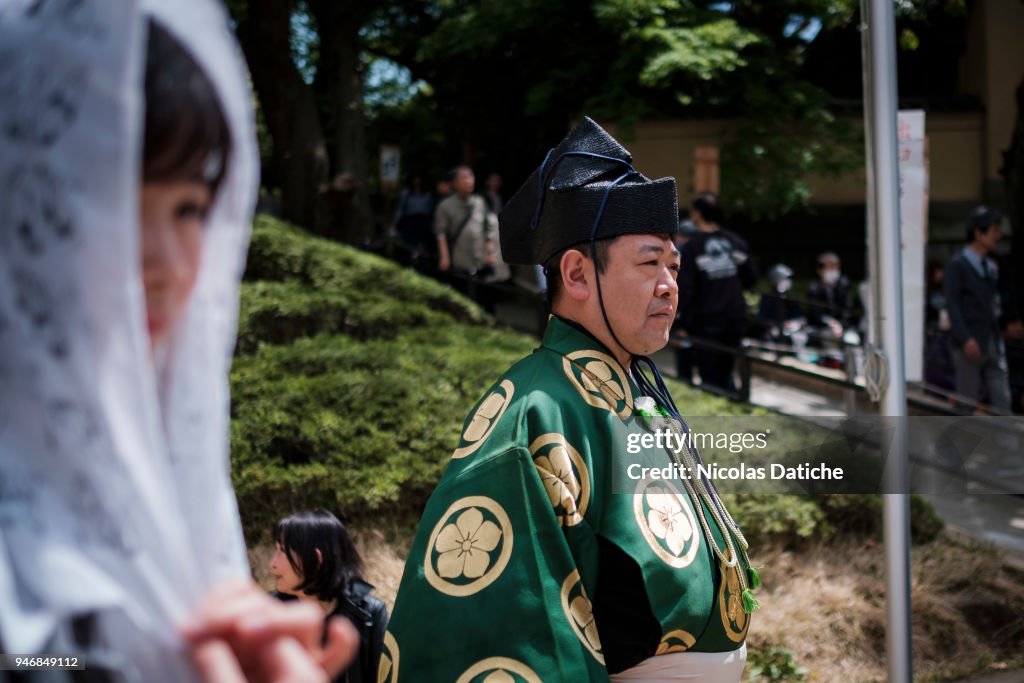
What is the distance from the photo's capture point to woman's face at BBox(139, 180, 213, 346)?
1032mm

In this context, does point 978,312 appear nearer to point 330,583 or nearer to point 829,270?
point 829,270

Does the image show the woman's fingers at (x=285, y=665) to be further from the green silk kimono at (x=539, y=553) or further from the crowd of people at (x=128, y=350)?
the green silk kimono at (x=539, y=553)

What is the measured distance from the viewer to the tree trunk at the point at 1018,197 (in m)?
11.4

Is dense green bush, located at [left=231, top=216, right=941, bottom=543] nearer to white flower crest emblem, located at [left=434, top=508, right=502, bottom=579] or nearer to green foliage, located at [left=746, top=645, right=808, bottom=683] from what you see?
green foliage, located at [left=746, top=645, right=808, bottom=683]

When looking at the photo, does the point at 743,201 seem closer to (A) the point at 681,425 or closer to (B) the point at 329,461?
(B) the point at 329,461

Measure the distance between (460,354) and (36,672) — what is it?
6230 mm

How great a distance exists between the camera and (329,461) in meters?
→ 5.78

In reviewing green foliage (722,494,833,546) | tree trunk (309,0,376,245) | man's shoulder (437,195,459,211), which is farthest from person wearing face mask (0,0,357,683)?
tree trunk (309,0,376,245)

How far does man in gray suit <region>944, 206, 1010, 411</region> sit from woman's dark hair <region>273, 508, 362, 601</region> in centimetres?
574

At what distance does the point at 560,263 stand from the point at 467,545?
74 cm

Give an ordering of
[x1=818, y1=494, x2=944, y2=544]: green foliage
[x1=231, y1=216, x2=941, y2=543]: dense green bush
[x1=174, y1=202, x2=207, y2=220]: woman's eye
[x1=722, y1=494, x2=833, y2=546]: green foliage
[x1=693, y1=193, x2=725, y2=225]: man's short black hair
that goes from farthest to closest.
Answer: [x1=693, y1=193, x2=725, y2=225]: man's short black hair, [x1=818, y1=494, x2=944, y2=544]: green foliage, [x1=722, y1=494, x2=833, y2=546]: green foliage, [x1=231, y1=216, x2=941, y2=543]: dense green bush, [x1=174, y1=202, x2=207, y2=220]: woman's eye

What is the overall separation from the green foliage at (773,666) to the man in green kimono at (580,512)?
8.94 feet

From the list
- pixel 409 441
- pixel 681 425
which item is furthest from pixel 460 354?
pixel 681 425

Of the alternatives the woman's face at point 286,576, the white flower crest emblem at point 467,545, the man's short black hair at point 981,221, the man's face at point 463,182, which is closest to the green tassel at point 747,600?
the white flower crest emblem at point 467,545
